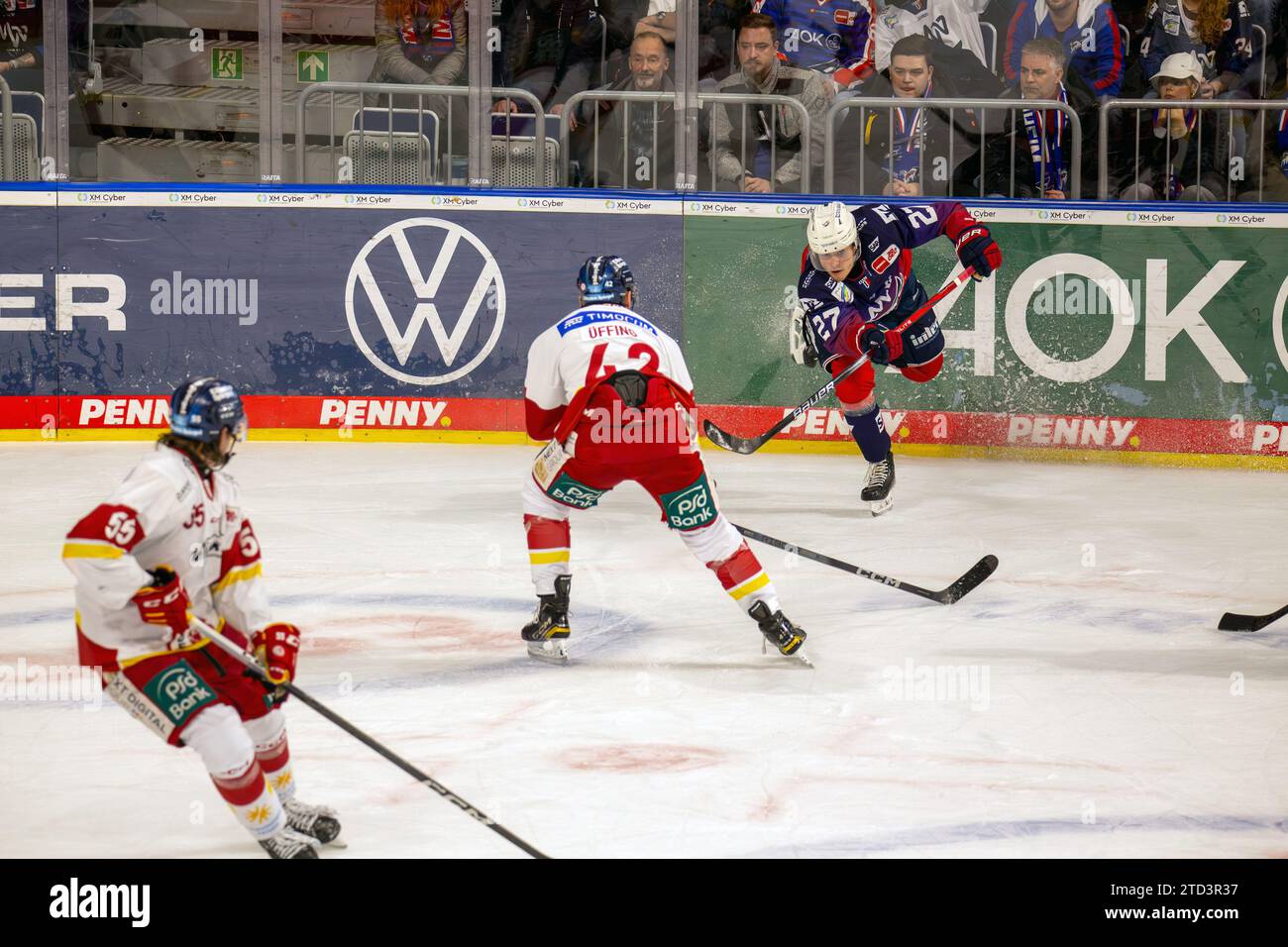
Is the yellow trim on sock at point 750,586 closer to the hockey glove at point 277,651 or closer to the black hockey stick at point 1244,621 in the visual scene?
the black hockey stick at point 1244,621

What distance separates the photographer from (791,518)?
816cm

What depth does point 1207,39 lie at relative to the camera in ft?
33.0

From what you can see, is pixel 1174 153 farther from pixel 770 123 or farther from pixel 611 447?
pixel 611 447

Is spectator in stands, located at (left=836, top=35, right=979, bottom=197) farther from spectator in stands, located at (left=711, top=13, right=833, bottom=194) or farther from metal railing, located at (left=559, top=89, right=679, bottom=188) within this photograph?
metal railing, located at (left=559, top=89, right=679, bottom=188)

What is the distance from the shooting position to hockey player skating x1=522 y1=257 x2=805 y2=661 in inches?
210

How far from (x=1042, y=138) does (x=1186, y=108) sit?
2.79 feet

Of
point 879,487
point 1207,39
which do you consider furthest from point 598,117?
point 1207,39

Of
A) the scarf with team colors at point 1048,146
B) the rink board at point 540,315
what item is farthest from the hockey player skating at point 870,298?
the scarf with team colors at point 1048,146

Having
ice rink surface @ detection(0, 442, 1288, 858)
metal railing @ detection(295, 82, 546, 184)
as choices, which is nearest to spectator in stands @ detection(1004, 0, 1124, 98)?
ice rink surface @ detection(0, 442, 1288, 858)

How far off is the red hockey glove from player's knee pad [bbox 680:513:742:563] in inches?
81.7

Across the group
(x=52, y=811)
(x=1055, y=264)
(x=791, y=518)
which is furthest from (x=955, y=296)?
(x=52, y=811)

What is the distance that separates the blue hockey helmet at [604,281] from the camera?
18.3 feet

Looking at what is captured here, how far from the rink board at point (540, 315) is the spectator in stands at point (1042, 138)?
0.22 m

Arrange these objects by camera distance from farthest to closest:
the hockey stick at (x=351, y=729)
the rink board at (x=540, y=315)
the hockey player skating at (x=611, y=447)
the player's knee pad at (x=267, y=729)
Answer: the rink board at (x=540, y=315), the hockey player skating at (x=611, y=447), the player's knee pad at (x=267, y=729), the hockey stick at (x=351, y=729)
